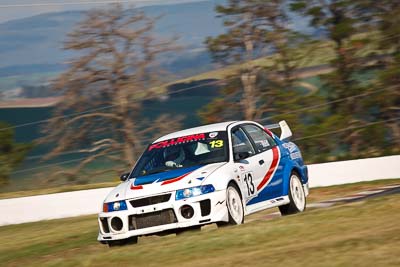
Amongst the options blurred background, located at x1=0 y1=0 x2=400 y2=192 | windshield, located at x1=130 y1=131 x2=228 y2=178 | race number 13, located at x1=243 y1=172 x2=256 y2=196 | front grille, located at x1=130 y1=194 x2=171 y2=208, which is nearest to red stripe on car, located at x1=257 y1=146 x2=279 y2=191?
race number 13, located at x1=243 y1=172 x2=256 y2=196

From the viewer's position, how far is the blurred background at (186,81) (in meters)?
36.8

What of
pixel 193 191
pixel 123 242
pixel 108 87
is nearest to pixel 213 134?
pixel 193 191

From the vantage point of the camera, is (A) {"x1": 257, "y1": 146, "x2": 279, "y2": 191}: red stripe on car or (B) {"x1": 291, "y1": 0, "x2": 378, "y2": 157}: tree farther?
(B) {"x1": 291, "y1": 0, "x2": 378, "y2": 157}: tree

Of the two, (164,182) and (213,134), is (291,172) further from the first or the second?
(164,182)

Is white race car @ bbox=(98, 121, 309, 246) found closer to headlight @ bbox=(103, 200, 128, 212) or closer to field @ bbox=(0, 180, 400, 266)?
headlight @ bbox=(103, 200, 128, 212)

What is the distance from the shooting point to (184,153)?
12820mm

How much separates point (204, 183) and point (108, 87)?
25.7 metres

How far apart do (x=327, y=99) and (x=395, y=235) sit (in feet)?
102

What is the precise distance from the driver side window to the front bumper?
109 centimetres

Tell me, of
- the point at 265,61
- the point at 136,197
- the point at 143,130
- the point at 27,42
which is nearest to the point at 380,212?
the point at 136,197

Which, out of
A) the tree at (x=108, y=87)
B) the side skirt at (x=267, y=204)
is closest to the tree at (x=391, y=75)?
the tree at (x=108, y=87)

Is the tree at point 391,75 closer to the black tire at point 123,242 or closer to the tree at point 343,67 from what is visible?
the tree at point 343,67

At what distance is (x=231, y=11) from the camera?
134 feet

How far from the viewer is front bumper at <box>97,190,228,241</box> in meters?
11.6
